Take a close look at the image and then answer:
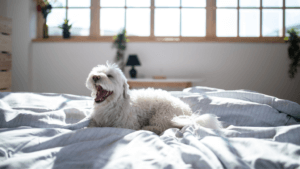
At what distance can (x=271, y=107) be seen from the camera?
1.07 metres

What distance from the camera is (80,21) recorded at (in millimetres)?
3545

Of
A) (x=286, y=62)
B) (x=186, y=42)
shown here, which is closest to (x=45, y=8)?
(x=186, y=42)

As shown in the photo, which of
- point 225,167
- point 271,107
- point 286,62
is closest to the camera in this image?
point 225,167

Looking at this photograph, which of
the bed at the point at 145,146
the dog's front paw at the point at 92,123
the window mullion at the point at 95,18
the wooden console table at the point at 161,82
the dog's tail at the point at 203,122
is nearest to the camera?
the bed at the point at 145,146

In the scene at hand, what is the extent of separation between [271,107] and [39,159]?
1245 millimetres

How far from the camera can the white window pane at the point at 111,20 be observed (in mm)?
3523

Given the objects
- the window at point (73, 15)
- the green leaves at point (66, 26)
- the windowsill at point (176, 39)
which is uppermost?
the window at point (73, 15)

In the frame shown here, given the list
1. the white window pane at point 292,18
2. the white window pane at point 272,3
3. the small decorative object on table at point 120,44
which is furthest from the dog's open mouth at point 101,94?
the white window pane at point 292,18

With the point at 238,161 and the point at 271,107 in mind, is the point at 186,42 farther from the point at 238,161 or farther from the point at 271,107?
the point at 238,161

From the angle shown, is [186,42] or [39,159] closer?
[39,159]

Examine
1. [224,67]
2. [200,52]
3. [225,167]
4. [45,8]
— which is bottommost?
[225,167]

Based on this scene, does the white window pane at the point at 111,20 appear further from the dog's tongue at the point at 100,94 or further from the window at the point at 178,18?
the dog's tongue at the point at 100,94

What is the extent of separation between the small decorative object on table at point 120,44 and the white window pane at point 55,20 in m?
1.25

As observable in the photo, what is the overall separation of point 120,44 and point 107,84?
2.46 metres
